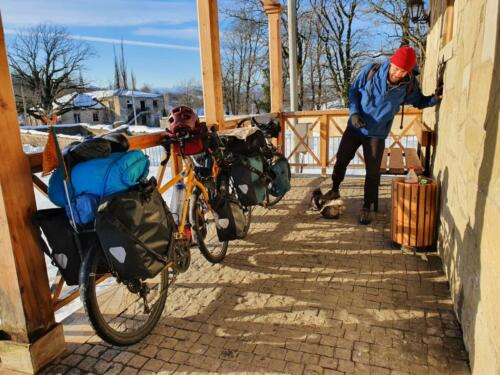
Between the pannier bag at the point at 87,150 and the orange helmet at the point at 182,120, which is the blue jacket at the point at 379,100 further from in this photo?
the pannier bag at the point at 87,150

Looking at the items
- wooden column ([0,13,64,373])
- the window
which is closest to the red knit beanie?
the window

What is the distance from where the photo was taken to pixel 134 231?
73.9 inches

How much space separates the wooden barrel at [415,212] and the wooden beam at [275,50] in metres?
3.73

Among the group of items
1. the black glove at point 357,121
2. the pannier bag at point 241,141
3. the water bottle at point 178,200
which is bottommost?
the water bottle at point 178,200

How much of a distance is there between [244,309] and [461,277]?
1323 mm

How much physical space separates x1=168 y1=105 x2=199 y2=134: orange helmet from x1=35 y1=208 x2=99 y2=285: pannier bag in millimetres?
1115

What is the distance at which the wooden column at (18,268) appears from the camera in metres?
1.79

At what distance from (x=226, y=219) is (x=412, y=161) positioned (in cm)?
284

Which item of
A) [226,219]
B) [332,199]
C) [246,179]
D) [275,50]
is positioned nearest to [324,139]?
[275,50]

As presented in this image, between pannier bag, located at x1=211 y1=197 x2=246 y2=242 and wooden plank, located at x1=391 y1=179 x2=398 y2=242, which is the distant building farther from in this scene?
wooden plank, located at x1=391 y1=179 x2=398 y2=242

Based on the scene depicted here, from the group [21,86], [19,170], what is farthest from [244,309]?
[21,86]

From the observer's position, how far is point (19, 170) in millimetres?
1853

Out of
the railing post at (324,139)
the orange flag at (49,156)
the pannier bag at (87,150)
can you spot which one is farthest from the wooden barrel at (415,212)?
the railing post at (324,139)

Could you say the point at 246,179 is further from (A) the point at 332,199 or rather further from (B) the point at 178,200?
(A) the point at 332,199
